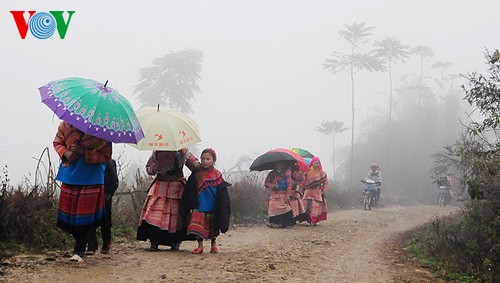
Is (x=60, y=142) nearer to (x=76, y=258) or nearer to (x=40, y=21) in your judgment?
(x=76, y=258)

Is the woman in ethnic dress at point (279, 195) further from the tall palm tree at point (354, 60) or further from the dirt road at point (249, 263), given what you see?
the tall palm tree at point (354, 60)

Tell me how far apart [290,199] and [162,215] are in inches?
241

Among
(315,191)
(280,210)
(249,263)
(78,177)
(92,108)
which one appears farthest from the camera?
(315,191)

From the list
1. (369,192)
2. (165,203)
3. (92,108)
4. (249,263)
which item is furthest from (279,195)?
(369,192)

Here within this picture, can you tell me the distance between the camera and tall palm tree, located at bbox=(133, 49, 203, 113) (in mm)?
41562

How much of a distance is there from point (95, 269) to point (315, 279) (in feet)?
8.26

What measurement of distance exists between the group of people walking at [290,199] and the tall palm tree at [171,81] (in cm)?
2840

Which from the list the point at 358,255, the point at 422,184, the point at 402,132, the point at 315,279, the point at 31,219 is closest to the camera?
the point at 315,279

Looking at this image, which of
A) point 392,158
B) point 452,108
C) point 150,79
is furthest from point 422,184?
point 150,79

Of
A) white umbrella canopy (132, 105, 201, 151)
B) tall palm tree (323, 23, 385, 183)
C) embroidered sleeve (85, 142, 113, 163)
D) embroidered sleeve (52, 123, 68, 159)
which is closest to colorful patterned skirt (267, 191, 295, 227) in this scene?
white umbrella canopy (132, 105, 201, 151)

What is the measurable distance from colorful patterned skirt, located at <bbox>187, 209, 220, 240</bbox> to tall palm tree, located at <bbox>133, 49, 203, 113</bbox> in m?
34.0

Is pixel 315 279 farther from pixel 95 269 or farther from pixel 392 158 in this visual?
pixel 392 158

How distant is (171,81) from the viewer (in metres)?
41.7

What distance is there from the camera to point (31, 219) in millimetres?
7195
